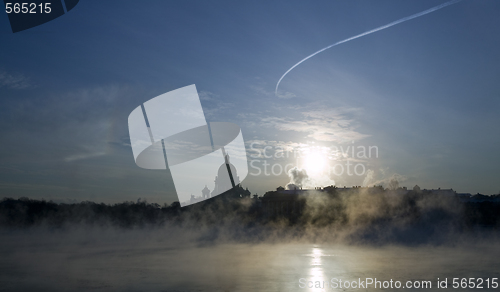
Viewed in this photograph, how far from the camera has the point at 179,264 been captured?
28703mm

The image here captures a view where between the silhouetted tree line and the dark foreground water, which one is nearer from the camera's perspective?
the dark foreground water

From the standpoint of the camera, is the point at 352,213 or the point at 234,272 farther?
the point at 352,213

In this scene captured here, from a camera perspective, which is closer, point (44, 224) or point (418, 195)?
point (418, 195)

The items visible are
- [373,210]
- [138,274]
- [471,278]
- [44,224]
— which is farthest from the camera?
[44,224]

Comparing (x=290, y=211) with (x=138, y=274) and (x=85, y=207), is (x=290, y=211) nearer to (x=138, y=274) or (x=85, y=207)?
(x=138, y=274)

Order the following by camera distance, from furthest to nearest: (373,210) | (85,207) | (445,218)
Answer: (85,207)
(373,210)
(445,218)

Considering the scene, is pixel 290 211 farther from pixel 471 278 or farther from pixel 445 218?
pixel 471 278

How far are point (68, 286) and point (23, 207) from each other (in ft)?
469

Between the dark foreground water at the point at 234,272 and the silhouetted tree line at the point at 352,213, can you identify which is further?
the silhouetted tree line at the point at 352,213

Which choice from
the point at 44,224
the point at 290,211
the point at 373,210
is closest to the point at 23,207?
the point at 44,224

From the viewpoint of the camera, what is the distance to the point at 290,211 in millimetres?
97625

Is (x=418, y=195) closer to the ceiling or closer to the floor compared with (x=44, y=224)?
closer to the ceiling

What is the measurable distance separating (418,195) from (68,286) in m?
86.2

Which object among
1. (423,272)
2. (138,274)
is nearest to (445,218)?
(423,272)
